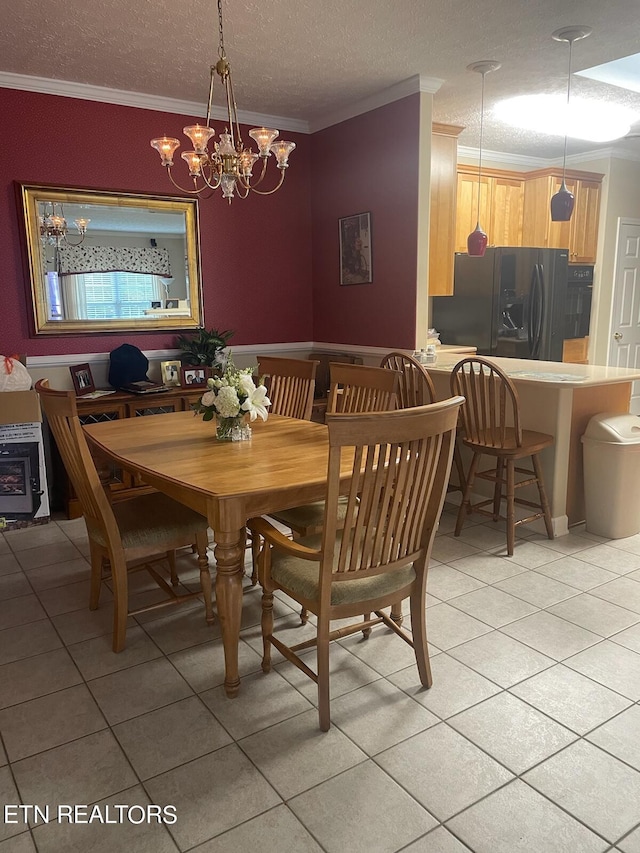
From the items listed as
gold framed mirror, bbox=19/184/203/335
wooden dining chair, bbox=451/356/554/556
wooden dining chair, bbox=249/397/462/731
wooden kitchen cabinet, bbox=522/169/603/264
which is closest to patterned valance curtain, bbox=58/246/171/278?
gold framed mirror, bbox=19/184/203/335

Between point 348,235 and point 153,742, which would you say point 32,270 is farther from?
point 153,742

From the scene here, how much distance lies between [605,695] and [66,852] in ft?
5.60

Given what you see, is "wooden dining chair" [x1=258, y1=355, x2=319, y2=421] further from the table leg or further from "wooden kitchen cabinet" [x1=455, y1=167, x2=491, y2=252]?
"wooden kitchen cabinet" [x1=455, y1=167, x2=491, y2=252]

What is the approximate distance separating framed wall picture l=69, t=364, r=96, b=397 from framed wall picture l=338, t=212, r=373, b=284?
201 cm

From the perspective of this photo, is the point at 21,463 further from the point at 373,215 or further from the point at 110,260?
the point at 373,215

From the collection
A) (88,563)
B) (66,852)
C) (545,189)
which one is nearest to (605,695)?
(66,852)

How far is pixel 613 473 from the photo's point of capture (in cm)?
347

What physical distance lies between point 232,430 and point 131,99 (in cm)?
275

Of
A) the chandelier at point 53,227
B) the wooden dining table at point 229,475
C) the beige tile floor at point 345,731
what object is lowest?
the beige tile floor at point 345,731

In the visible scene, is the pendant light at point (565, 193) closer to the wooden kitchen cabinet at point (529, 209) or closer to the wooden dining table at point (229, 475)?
the wooden kitchen cabinet at point (529, 209)

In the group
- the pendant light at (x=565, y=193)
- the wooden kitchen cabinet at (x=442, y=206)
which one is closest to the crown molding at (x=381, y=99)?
the wooden kitchen cabinet at (x=442, y=206)

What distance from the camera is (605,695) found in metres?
2.16

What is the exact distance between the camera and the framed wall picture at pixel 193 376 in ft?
14.9

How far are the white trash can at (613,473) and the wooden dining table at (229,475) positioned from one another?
1629 millimetres
